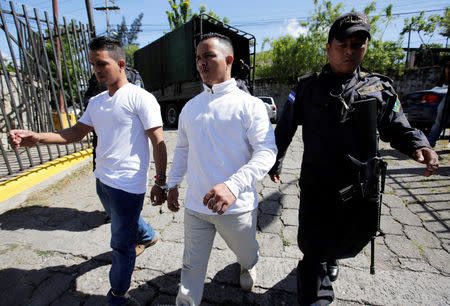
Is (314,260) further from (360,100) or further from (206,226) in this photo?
(360,100)

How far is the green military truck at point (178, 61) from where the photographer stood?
7835mm

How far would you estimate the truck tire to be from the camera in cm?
941

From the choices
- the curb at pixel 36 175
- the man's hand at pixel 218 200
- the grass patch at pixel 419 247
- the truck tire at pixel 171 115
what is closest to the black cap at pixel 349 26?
the man's hand at pixel 218 200

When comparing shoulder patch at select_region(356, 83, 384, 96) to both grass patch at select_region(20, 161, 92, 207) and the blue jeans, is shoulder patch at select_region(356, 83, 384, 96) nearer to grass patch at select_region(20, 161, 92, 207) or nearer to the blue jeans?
the blue jeans

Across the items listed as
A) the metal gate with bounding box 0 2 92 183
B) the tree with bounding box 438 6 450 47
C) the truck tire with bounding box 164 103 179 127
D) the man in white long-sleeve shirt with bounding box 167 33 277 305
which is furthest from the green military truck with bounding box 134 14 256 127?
the tree with bounding box 438 6 450 47

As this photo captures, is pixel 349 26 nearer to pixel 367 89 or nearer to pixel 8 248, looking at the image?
pixel 367 89

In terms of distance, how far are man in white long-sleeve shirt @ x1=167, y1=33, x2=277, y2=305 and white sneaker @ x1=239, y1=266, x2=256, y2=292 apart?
0.40 metres

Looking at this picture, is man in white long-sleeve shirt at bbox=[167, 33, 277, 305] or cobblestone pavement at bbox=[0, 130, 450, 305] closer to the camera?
man in white long-sleeve shirt at bbox=[167, 33, 277, 305]

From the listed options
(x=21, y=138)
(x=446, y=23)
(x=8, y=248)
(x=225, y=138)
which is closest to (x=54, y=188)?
(x=8, y=248)

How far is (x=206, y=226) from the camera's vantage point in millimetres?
1534

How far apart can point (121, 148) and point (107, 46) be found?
2.42ft

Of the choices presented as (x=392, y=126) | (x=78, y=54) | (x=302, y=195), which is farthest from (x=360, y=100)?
(x=78, y=54)

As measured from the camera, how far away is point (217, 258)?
7.38ft

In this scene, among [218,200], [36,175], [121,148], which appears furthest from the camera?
[36,175]
